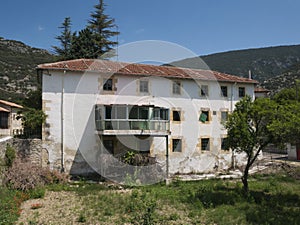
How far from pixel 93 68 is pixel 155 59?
6.35m

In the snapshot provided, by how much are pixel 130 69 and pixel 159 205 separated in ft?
44.2

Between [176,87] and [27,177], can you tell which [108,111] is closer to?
[176,87]

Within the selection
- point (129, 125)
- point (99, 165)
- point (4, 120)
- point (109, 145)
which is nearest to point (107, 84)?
point (129, 125)

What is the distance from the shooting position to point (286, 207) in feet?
49.1

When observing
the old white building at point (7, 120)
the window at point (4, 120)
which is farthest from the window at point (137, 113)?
the window at point (4, 120)

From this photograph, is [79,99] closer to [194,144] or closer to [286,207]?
[194,144]

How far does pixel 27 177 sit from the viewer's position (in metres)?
17.8

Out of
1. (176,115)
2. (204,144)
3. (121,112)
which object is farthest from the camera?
(204,144)

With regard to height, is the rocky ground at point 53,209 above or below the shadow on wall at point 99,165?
below

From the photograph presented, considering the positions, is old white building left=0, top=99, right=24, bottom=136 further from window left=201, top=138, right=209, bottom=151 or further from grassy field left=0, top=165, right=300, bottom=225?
window left=201, top=138, right=209, bottom=151

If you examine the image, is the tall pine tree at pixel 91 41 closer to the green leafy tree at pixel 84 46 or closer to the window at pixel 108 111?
the green leafy tree at pixel 84 46

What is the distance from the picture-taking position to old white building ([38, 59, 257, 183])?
2202 cm

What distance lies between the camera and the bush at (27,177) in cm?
1738

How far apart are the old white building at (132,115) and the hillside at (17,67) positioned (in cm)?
3685
